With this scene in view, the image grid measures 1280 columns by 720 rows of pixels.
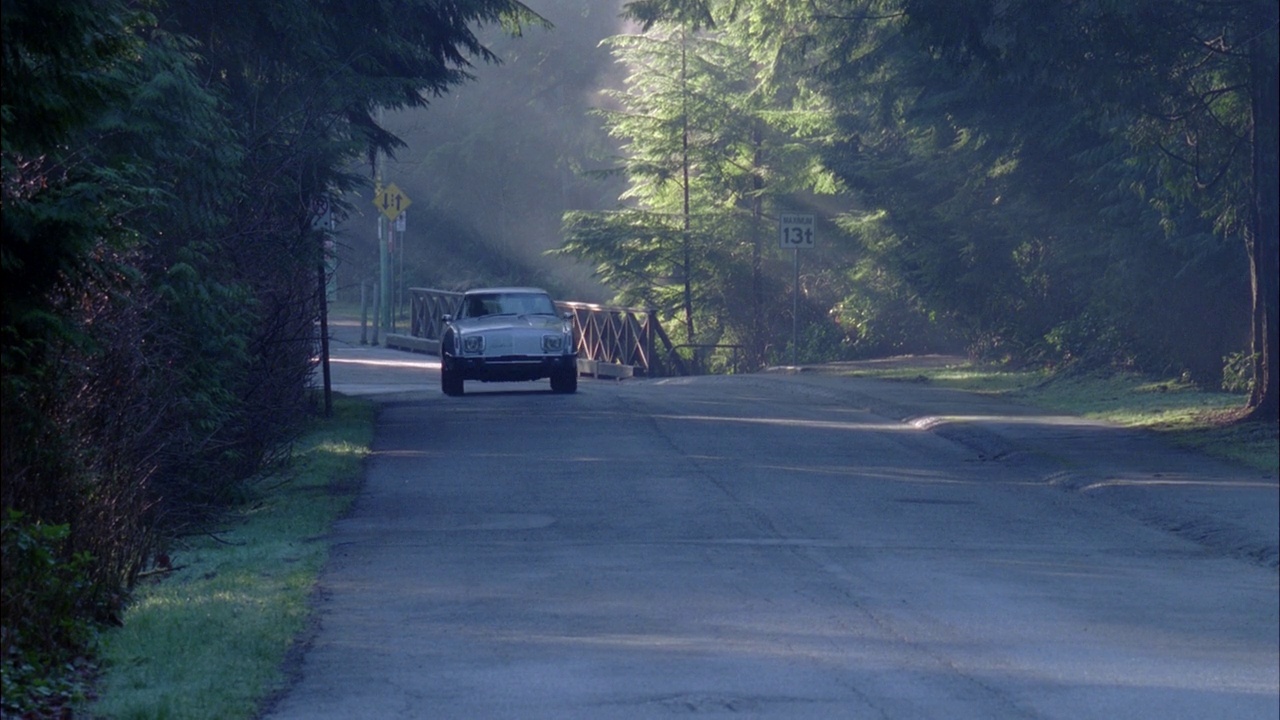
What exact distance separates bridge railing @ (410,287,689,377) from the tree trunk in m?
17.5

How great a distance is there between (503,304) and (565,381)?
189 cm

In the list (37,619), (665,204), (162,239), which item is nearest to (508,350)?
(162,239)

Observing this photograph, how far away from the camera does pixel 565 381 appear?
23.6 metres

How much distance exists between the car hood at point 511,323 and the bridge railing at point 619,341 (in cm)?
847

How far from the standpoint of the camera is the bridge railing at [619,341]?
114 feet

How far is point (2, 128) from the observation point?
532cm

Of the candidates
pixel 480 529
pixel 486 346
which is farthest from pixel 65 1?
pixel 486 346

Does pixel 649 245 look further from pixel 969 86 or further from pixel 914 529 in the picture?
pixel 914 529

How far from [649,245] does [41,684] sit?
3178cm

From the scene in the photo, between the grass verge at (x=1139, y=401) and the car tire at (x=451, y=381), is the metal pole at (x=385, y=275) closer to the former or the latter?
the grass verge at (x=1139, y=401)

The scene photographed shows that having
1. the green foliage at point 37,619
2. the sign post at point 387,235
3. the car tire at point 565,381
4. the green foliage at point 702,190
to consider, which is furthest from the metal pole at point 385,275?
the green foliage at point 37,619

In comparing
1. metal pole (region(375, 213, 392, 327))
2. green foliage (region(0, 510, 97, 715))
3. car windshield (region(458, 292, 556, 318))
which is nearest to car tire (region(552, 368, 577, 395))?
car windshield (region(458, 292, 556, 318))

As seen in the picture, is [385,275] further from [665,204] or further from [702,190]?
[702,190]

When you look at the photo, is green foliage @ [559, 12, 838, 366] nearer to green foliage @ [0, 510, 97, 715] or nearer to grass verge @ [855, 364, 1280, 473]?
grass verge @ [855, 364, 1280, 473]
